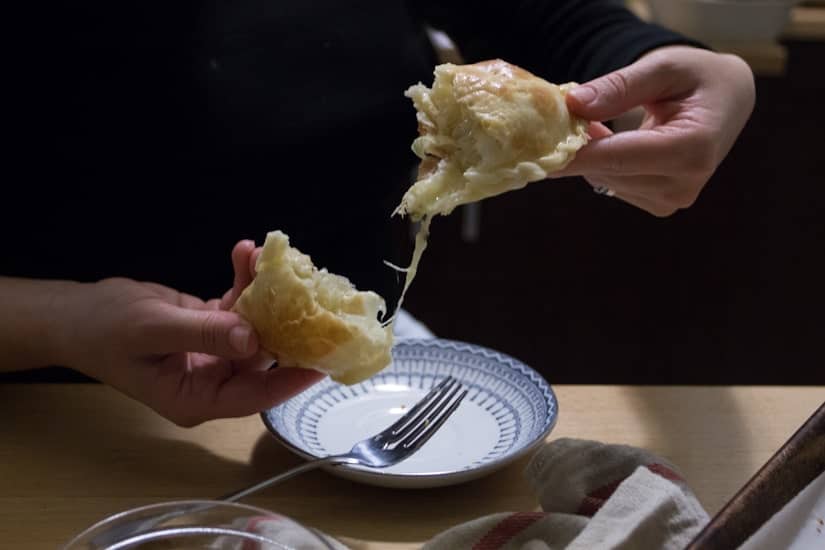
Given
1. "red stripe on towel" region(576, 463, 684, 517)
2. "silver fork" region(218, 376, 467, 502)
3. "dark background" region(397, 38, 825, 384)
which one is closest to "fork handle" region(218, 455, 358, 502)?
"silver fork" region(218, 376, 467, 502)

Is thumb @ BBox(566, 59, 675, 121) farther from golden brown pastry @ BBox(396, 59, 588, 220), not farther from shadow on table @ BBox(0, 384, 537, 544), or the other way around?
shadow on table @ BBox(0, 384, 537, 544)

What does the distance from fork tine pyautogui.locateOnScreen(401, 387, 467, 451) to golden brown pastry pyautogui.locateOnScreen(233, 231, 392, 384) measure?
0.27 feet

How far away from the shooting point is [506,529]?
890 mm

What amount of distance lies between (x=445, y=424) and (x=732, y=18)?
68.6 inches

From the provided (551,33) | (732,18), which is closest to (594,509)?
(551,33)

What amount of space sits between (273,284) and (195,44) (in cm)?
57

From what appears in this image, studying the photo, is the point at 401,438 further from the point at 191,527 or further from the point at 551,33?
the point at 551,33

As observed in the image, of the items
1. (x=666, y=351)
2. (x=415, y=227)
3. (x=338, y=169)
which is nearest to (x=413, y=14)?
(x=338, y=169)

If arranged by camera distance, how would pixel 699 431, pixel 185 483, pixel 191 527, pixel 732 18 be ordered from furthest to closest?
pixel 732 18 → pixel 699 431 → pixel 185 483 → pixel 191 527

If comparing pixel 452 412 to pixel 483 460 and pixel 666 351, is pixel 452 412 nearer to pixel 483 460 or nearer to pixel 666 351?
pixel 483 460

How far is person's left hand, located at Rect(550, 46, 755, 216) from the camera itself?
3.52 ft

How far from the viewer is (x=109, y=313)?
3.43ft

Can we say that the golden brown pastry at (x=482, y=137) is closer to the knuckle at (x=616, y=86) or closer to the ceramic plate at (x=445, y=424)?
the knuckle at (x=616, y=86)

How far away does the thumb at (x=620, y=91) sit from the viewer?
1.07 m
